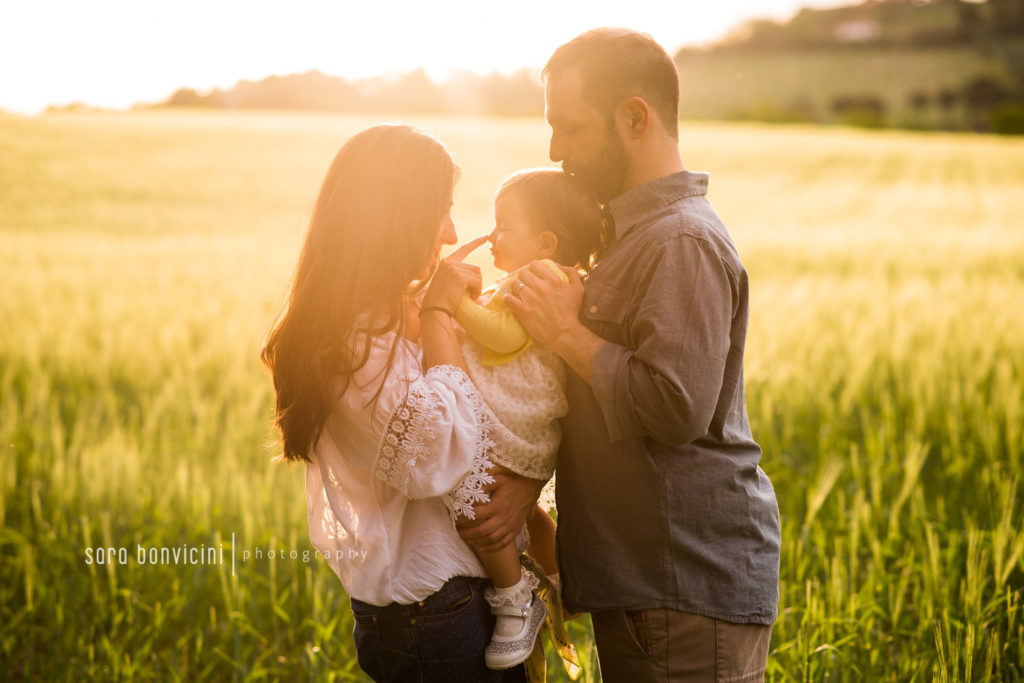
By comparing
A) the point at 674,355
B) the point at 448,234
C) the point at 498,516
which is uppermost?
the point at 448,234

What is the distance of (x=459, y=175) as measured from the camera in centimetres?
192

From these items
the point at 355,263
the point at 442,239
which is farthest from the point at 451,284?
the point at 355,263

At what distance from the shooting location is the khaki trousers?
1794mm

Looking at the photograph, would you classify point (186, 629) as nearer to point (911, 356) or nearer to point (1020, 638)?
point (1020, 638)

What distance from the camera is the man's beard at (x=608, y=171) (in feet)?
6.12

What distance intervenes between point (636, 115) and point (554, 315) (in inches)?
18.0

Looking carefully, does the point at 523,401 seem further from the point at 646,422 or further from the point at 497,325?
the point at 646,422

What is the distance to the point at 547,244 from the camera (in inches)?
79.4

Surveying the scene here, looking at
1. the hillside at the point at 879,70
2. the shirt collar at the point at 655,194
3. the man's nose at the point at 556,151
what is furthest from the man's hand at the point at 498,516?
the hillside at the point at 879,70

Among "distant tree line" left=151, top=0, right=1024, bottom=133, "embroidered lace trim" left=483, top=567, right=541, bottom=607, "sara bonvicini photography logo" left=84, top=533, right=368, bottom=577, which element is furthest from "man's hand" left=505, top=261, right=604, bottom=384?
"distant tree line" left=151, top=0, right=1024, bottom=133

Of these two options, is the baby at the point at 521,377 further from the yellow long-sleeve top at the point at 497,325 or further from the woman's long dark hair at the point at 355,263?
the woman's long dark hair at the point at 355,263

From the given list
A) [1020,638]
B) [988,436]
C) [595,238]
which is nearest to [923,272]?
[988,436]

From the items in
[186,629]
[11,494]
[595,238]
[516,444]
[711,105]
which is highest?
[711,105]

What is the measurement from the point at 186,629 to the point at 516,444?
1.81m
